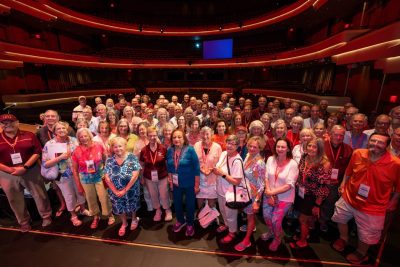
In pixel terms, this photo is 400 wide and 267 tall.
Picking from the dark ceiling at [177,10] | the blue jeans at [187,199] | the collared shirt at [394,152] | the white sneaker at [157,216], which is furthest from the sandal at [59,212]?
the dark ceiling at [177,10]

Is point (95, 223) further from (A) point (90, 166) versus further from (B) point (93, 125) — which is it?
(B) point (93, 125)

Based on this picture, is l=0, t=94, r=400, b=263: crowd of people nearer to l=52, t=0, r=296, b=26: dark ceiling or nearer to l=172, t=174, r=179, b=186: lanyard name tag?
l=172, t=174, r=179, b=186: lanyard name tag

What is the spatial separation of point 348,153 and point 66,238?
462 centimetres

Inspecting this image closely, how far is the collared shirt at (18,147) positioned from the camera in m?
3.10

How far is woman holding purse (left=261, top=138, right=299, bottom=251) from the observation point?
2654mm

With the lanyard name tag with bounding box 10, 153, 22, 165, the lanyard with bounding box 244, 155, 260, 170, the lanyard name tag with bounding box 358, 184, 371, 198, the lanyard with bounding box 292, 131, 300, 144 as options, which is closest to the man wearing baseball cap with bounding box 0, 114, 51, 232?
the lanyard name tag with bounding box 10, 153, 22, 165

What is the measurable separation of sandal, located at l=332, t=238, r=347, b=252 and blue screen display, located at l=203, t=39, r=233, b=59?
22.5 metres

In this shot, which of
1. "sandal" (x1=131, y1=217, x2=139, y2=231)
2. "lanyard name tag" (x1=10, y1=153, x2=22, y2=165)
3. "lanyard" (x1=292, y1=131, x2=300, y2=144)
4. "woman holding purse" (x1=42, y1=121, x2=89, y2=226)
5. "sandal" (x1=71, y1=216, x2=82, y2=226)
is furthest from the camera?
"lanyard" (x1=292, y1=131, x2=300, y2=144)

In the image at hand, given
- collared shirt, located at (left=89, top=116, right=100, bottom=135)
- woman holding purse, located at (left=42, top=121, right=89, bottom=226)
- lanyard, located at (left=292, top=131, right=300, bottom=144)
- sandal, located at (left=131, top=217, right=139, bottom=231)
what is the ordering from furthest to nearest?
collared shirt, located at (left=89, top=116, right=100, bottom=135), lanyard, located at (left=292, top=131, right=300, bottom=144), sandal, located at (left=131, top=217, right=139, bottom=231), woman holding purse, located at (left=42, top=121, right=89, bottom=226)

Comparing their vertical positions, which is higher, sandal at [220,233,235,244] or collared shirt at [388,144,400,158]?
collared shirt at [388,144,400,158]

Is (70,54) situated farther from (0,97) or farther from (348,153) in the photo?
(348,153)

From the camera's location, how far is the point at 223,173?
2.79 metres

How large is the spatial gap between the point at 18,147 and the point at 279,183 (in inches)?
154

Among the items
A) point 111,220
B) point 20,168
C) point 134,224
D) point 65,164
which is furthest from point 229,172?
point 20,168
